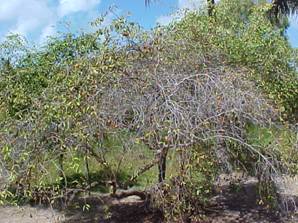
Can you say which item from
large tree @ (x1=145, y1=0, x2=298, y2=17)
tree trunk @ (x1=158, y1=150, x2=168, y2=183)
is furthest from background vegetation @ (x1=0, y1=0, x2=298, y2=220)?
large tree @ (x1=145, y1=0, x2=298, y2=17)

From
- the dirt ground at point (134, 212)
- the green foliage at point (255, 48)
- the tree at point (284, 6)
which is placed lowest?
the dirt ground at point (134, 212)

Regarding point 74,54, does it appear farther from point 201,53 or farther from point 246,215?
point 246,215

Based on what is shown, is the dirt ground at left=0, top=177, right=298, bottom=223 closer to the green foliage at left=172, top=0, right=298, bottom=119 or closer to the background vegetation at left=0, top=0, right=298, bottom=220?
the background vegetation at left=0, top=0, right=298, bottom=220

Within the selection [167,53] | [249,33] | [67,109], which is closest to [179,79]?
[167,53]

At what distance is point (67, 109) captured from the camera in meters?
7.21

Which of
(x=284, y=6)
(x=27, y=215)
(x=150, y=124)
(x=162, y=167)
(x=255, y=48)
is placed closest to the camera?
(x=150, y=124)

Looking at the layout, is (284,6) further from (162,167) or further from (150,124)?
(150,124)

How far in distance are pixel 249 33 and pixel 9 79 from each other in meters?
4.06

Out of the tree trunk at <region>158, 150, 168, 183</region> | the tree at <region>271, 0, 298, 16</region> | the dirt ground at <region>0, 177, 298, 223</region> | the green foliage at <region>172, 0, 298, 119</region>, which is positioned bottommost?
the dirt ground at <region>0, 177, 298, 223</region>

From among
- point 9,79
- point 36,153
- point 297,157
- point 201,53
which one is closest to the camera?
point 36,153

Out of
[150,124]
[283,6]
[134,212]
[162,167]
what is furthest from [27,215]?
[283,6]

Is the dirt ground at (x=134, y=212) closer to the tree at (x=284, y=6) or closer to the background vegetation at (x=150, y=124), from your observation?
the background vegetation at (x=150, y=124)

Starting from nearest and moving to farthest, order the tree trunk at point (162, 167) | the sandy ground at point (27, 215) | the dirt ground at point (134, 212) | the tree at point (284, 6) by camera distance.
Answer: the tree trunk at point (162, 167) → the dirt ground at point (134, 212) → the sandy ground at point (27, 215) → the tree at point (284, 6)

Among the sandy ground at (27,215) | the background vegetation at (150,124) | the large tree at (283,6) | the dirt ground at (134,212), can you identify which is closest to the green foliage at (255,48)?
the background vegetation at (150,124)
